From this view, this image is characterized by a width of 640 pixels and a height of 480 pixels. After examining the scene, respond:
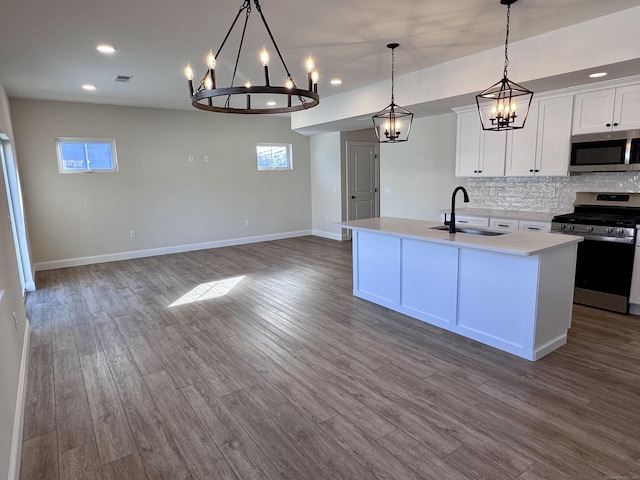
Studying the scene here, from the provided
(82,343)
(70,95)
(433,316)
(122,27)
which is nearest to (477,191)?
(433,316)

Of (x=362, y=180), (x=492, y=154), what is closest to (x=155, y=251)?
(x=362, y=180)

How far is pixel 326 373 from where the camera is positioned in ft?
9.17

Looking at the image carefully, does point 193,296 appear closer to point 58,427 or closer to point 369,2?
point 58,427

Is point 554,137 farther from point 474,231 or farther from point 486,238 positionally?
point 486,238

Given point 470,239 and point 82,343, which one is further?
point 82,343

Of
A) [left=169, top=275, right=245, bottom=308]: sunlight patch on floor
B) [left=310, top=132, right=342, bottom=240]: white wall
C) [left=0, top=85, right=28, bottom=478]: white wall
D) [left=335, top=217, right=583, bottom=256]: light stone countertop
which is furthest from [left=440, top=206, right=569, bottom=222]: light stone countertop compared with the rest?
[left=0, top=85, right=28, bottom=478]: white wall

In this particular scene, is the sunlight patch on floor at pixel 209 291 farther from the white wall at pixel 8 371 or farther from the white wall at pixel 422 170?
the white wall at pixel 422 170

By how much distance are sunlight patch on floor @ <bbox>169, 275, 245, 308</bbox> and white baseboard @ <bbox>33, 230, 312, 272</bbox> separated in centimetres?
250

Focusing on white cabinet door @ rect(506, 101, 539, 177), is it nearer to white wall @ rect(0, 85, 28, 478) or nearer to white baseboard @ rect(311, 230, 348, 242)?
white baseboard @ rect(311, 230, 348, 242)

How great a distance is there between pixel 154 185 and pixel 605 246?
22.7ft

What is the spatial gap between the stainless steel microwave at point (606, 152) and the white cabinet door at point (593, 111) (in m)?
0.08

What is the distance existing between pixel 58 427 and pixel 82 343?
1.32 metres

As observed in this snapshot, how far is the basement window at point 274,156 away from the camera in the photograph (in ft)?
27.0

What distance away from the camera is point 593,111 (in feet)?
12.8
